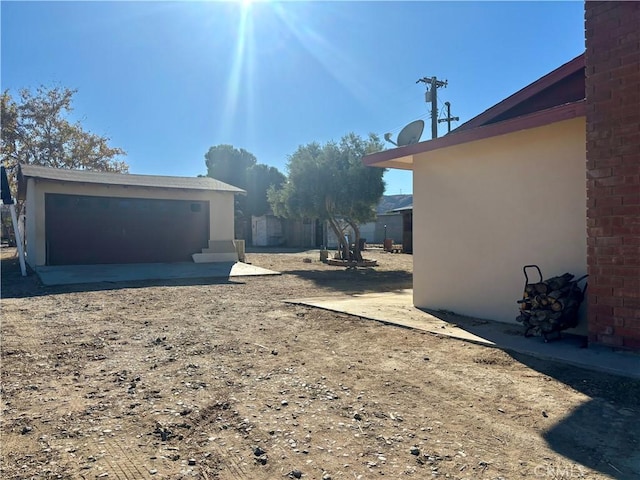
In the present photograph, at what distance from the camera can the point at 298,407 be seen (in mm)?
3297

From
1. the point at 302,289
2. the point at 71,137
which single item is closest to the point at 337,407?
the point at 302,289

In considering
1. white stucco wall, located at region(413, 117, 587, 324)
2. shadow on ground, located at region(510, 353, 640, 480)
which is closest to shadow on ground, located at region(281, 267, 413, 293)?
white stucco wall, located at region(413, 117, 587, 324)

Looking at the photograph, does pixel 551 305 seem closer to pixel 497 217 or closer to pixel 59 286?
pixel 497 217

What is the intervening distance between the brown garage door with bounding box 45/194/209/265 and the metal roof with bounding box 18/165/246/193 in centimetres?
61

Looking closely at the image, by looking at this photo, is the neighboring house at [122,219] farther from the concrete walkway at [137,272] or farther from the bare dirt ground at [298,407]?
the bare dirt ground at [298,407]

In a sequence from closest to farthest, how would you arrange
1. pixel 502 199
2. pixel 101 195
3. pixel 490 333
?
1. pixel 490 333
2. pixel 502 199
3. pixel 101 195

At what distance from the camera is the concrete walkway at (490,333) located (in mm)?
4105

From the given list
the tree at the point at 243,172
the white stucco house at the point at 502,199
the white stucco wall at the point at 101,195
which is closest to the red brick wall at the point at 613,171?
the white stucco house at the point at 502,199

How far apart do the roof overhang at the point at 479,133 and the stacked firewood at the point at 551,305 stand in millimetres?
1922

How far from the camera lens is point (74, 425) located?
3008mm

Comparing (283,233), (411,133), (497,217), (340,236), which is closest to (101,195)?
(340,236)

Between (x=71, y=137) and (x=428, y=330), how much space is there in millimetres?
27985

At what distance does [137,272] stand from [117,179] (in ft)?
14.6

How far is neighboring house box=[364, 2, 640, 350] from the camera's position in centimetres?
441
